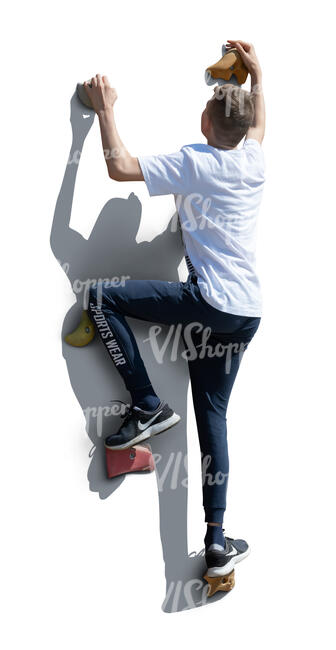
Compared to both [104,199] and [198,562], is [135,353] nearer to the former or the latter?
[104,199]

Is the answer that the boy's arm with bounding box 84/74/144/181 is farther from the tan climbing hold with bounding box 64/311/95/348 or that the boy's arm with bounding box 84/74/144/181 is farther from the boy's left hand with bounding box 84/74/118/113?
the tan climbing hold with bounding box 64/311/95/348

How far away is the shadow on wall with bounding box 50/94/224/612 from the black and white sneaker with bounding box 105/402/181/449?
0.25 ft

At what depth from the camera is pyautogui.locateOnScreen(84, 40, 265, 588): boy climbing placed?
2.48m

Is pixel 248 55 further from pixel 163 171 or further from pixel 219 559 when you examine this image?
pixel 219 559

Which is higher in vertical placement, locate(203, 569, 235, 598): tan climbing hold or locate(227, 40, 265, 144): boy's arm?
locate(227, 40, 265, 144): boy's arm

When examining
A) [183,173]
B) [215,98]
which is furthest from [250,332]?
[215,98]

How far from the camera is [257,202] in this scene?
→ 2637 millimetres

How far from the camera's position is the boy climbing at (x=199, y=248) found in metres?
2.48

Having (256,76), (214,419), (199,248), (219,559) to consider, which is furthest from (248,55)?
(219,559)

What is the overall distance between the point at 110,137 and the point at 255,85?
1.86 feet

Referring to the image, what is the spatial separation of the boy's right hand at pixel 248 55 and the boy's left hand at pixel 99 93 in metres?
0.46

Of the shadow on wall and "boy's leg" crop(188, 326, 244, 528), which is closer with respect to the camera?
the shadow on wall


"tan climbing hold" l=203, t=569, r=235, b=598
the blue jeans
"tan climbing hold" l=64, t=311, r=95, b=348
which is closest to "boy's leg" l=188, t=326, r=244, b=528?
the blue jeans

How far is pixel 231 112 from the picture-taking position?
2.51 metres
